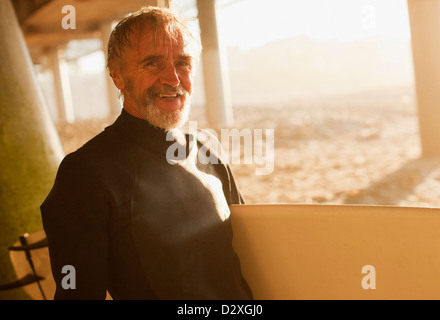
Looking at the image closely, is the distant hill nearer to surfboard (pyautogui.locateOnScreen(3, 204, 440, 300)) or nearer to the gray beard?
surfboard (pyautogui.locateOnScreen(3, 204, 440, 300))

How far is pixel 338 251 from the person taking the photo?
4.78 ft

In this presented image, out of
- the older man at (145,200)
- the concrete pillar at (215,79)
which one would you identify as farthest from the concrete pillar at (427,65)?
the older man at (145,200)

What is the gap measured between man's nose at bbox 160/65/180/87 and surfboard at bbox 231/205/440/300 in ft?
1.68

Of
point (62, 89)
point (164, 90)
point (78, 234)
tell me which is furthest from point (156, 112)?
point (62, 89)

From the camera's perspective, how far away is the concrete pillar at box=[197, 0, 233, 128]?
9.25 m

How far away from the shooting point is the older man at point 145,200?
123cm

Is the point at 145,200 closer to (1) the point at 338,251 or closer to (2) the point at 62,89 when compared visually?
(1) the point at 338,251

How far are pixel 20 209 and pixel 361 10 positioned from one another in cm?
359

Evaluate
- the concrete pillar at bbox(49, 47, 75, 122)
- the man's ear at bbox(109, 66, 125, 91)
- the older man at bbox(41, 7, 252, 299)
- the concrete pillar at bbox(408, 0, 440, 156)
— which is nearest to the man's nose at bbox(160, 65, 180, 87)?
the older man at bbox(41, 7, 252, 299)

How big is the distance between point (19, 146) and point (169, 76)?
55.8 inches

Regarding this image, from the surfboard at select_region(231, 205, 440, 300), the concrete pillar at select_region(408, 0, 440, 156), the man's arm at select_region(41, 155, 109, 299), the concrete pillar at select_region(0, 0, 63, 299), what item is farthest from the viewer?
the concrete pillar at select_region(408, 0, 440, 156)

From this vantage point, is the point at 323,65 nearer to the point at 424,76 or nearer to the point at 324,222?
the point at 424,76

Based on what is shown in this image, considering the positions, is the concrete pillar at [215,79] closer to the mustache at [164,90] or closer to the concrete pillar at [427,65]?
the concrete pillar at [427,65]

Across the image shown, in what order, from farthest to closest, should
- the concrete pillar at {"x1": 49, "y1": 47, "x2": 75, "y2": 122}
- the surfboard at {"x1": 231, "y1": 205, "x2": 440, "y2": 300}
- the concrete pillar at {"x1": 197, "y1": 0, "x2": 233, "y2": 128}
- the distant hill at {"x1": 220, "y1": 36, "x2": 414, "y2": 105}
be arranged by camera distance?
the concrete pillar at {"x1": 49, "y1": 47, "x2": 75, "y2": 122} < the distant hill at {"x1": 220, "y1": 36, "x2": 414, "y2": 105} < the concrete pillar at {"x1": 197, "y1": 0, "x2": 233, "y2": 128} < the surfboard at {"x1": 231, "y1": 205, "x2": 440, "y2": 300}
